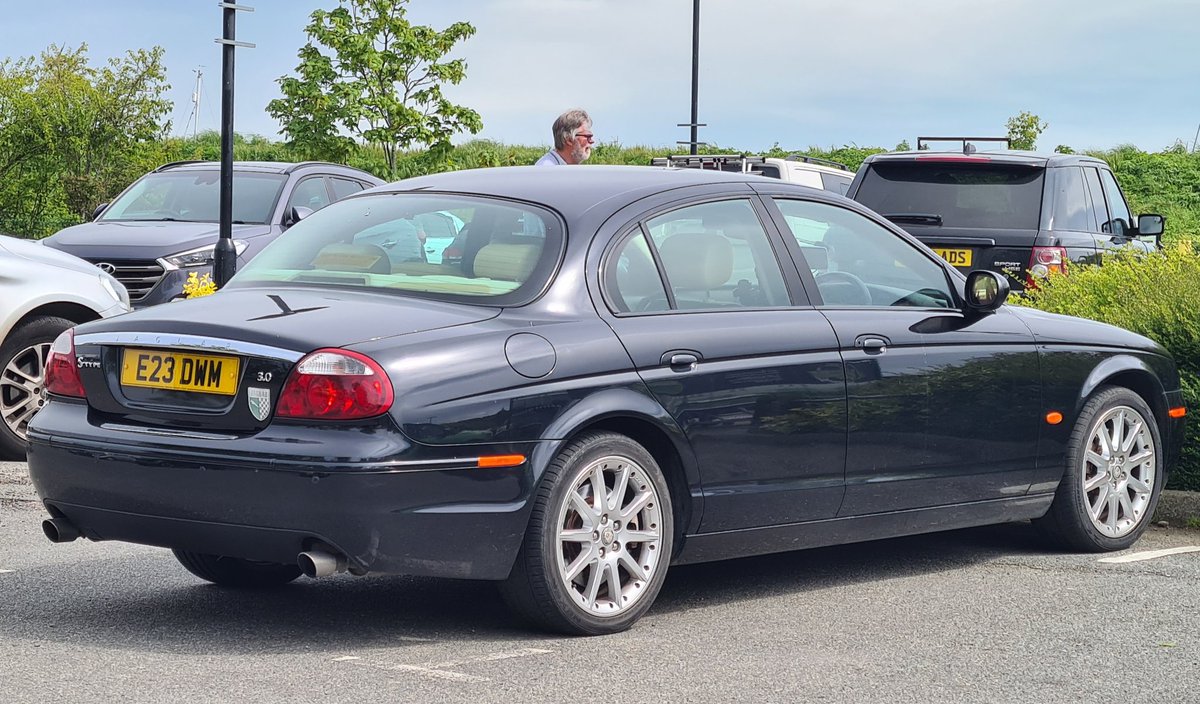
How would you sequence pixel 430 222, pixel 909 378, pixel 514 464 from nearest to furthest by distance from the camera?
pixel 514 464 < pixel 430 222 < pixel 909 378

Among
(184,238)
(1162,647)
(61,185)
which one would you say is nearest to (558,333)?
(1162,647)

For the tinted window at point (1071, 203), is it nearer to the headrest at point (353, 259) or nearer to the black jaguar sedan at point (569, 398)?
the black jaguar sedan at point (569, 398)

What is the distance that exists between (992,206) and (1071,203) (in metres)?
0.73

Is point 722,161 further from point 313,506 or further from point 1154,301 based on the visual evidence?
point 313,506

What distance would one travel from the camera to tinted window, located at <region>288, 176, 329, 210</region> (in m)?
17.3

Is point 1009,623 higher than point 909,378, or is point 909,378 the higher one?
point 909,378

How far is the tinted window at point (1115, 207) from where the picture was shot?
14.7 metres

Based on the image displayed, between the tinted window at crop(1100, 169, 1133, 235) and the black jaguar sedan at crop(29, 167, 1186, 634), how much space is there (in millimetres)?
7474

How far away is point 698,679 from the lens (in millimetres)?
5242

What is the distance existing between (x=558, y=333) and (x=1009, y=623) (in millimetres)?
1939

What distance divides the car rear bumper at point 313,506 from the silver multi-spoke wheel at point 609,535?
0.25m

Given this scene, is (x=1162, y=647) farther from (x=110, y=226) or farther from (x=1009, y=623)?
(x=110, y=226)

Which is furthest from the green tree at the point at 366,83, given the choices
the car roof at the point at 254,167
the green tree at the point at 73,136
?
the car roof at the point at 254,167

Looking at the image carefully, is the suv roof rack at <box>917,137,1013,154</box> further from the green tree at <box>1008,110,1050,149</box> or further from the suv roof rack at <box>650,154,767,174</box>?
the green tree at <box>1008,110,1050,149</box>
